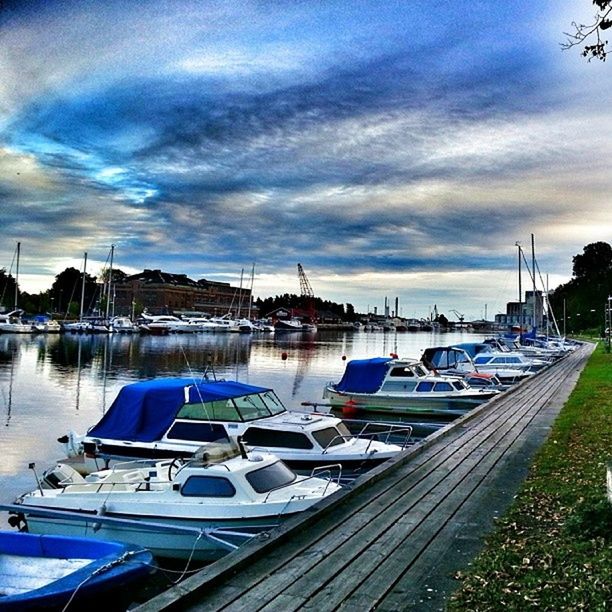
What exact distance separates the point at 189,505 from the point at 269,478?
1.80 m

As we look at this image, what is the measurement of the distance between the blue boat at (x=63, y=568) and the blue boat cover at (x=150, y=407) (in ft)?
31.2

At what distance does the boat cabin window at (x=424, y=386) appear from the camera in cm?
3594

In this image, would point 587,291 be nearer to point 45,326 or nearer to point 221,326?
point 221,326

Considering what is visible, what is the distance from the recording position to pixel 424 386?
118 ft

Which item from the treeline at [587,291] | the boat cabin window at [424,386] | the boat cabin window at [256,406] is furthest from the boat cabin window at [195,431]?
the treeline at [587,291]

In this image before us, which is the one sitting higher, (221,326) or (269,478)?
(221,326)

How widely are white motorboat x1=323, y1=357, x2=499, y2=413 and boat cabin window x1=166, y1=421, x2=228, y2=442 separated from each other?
16.0m

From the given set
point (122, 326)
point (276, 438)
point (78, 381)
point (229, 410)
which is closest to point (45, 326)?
point (122, 326)

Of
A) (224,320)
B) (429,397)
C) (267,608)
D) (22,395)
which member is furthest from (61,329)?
(267,608)

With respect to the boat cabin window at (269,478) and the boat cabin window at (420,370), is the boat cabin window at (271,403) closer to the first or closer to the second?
the boat cabin window at (269,478)

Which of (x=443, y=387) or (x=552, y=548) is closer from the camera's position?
(x=552, y=548)

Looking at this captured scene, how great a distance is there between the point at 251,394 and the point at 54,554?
11.6m

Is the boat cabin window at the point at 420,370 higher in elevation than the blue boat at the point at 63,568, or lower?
higher

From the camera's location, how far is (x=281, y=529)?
1055 centimetres
